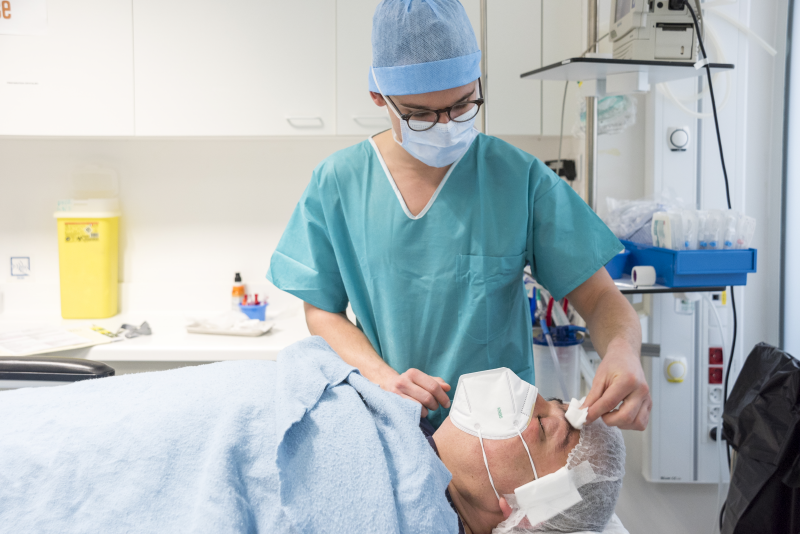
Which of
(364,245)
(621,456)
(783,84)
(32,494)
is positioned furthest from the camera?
(783,84)

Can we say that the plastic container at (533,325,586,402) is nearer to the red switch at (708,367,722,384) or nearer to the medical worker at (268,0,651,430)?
the medical worker at (268,0,651,430)

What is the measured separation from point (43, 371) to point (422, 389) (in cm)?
86

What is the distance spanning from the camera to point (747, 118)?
1.84 m

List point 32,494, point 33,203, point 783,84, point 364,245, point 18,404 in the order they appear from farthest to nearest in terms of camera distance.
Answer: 1. point 33,203
2. point 783,84
3. point 364,245
4. point 18,404
5. point 32,494

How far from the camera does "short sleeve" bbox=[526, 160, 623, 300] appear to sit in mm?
1240

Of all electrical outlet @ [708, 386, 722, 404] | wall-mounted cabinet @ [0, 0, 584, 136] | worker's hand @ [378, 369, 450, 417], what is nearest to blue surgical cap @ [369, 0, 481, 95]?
worker's hand @ [378, 369, 450, 417]

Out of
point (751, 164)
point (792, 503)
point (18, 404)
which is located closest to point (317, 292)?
point (18, 404)

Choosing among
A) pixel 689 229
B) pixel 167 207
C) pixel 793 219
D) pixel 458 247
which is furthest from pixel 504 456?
pixel 167 207

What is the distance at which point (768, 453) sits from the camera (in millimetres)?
1344

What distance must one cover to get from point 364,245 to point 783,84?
1423mm

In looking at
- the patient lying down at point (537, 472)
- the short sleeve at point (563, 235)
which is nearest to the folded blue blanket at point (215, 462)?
the patient lying down at point (537, 472)

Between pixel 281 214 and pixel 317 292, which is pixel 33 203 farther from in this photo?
pixel 317 292

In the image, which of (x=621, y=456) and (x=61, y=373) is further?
(x=61, y=373)

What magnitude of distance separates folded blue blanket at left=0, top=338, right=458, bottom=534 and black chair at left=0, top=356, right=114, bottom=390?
302 millimetres
